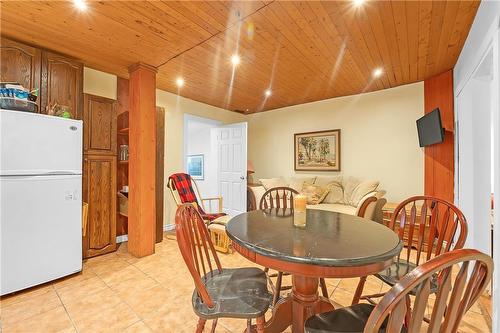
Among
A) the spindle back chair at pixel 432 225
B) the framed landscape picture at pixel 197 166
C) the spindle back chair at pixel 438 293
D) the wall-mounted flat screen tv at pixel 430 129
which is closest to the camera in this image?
the spindle back chair at pixel 438 293

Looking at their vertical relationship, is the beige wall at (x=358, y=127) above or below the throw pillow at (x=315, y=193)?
above

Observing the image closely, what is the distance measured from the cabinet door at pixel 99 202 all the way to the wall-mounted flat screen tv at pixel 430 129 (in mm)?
4288

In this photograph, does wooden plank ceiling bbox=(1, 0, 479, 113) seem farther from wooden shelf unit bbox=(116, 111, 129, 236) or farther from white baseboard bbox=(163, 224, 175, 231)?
white baseboard bbox=(163, 224, 175, 231)

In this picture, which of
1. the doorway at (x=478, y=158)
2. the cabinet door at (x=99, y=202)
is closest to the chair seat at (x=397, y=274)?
the doorway at (x=478, y=158)

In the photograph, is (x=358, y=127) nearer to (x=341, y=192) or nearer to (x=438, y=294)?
(x=341, y=192)

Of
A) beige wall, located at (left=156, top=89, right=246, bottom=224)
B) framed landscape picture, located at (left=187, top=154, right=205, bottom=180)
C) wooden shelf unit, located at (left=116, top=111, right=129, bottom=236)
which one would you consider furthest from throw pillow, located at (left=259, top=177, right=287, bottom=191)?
wooden shelf unit, located at (left=116, top=111, right=129, bottom=236)

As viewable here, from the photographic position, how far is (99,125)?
9.41 feet

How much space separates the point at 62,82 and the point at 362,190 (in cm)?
432

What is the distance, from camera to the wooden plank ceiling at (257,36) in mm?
1912

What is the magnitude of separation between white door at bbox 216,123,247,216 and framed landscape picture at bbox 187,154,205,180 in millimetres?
1315

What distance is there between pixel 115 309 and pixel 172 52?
8.68 ft

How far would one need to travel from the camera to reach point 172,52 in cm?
263

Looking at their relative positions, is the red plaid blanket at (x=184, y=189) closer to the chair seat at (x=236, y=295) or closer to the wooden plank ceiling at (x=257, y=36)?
the wooden plank ceiling at (x=257, y=36)

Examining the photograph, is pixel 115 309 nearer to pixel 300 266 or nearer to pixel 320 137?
pixel 300 266
